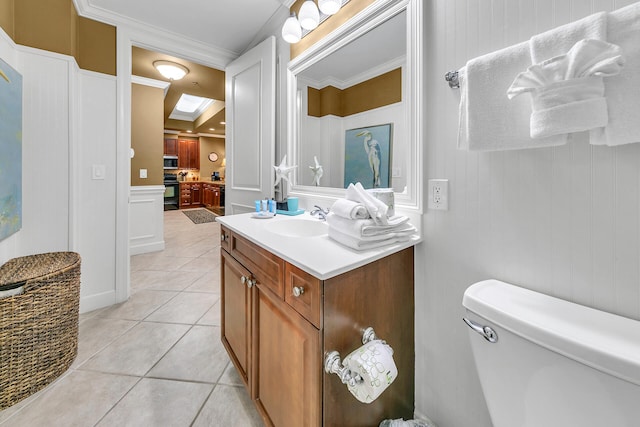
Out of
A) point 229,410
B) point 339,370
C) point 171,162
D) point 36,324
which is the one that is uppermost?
point 171,162

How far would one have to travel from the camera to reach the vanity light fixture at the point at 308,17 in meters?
1.47

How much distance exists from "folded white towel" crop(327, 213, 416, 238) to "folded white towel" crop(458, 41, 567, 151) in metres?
0.36

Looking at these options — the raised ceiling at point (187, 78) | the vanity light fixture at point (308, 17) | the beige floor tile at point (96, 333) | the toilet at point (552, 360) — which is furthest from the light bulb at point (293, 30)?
the beige floor tile at point (96, 333)

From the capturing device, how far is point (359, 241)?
0.94m

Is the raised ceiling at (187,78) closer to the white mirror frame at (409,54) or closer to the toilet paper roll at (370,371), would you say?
the white mirror frame at (409,54)

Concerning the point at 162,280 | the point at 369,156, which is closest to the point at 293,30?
the point at 369,156

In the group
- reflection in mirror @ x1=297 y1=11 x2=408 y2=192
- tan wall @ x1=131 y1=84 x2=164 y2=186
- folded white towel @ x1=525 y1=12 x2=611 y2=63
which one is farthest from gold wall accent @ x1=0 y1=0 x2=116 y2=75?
folded white towel @ x1=525 y1=12 x2=611 y2=63

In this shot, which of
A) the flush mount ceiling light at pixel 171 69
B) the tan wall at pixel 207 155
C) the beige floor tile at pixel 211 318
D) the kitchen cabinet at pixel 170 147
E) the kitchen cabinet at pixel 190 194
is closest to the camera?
the beige floor tile at pixel 211 318

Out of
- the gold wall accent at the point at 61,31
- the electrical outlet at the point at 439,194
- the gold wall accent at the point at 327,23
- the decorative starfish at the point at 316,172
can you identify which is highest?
the gold wall accent at the point at 61,31

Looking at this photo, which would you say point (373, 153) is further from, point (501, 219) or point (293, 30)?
point (293, 30)

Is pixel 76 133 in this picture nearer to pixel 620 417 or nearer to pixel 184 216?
pixel 620 417

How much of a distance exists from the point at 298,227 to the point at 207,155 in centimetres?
907

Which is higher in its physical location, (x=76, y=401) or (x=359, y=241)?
(x=359, y=241)

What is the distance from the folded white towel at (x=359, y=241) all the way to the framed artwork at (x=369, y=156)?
1.15 feet
